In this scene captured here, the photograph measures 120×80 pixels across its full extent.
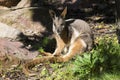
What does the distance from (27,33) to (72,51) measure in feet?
7.69

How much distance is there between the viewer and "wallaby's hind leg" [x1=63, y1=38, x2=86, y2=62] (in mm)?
7026

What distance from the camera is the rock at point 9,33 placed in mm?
8383

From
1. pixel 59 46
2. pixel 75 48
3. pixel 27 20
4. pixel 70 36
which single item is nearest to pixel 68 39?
pixel 70 36

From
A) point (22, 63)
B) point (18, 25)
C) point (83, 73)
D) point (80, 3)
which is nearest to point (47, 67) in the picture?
point (22, 63)

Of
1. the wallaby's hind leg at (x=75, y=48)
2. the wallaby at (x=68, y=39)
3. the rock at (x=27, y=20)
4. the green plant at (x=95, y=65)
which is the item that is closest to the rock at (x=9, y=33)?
the rock at (x=27, y=20)

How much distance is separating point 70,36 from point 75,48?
39 centimetres

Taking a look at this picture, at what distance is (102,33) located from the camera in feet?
28.6

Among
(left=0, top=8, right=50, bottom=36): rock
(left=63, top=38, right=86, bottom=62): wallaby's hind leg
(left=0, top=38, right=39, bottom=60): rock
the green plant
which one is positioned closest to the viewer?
the green plant

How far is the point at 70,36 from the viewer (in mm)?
7457

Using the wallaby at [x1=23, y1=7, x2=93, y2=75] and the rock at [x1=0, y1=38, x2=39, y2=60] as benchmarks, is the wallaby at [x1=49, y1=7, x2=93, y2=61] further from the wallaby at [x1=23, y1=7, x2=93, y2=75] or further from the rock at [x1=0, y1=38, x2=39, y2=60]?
the rock at [x1=0, y1=38, x2=39, y2=60]

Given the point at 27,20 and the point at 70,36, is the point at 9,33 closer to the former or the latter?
the point at 27,20

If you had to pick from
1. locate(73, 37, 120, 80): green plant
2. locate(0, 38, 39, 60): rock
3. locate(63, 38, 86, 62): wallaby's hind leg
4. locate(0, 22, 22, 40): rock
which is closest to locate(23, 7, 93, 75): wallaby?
locate(63, 38, 86, 62): wallaby's hind leg

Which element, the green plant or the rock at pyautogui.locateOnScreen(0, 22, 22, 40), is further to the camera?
the rock at pyautogui.locateOnScreen(0, 22, 22, 40)

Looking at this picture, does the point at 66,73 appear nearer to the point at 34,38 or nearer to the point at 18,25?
the point at 34,38
